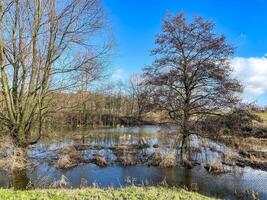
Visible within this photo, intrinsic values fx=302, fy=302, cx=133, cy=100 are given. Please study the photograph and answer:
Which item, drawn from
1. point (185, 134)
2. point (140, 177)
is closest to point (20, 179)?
point (140, 177)

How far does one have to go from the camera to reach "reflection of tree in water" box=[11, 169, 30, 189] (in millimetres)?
11594

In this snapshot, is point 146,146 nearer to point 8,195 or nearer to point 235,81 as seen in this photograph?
point 235,81

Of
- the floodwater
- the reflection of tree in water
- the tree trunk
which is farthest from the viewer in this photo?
the tree trunk

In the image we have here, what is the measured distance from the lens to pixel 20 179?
1238 centimetres

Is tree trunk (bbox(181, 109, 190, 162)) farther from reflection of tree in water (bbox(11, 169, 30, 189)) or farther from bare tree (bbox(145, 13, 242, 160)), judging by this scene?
reflection of tree in water (bbox(11, 169, 30, 189))

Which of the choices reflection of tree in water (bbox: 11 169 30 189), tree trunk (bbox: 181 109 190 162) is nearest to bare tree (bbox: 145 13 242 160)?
tree trunk (bbox: 181 109 190 162)

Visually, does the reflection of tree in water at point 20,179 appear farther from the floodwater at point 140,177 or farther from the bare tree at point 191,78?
the bare tree at point 191,78

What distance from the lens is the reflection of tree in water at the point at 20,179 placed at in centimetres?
1159

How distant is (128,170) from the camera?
607 inches

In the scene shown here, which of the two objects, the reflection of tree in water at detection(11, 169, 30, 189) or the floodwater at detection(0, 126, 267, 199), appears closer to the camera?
the reflection of tree in water at detection(11, 169, 30, 189)

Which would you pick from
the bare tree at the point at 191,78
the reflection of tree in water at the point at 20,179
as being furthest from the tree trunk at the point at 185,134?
the reflection of tree in water at the point at 20,179

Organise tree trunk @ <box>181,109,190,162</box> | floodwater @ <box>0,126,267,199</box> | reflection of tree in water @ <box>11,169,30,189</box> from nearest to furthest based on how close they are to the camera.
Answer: reflection of tree in water @ <box>11,169,30,189</box> < floodwater @ <box>0,126,267,199</box> < tree trunk @ <box>181,109,190,162</box>

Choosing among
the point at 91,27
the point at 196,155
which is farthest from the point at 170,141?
the point at 91,27

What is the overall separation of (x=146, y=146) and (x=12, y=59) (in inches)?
487
